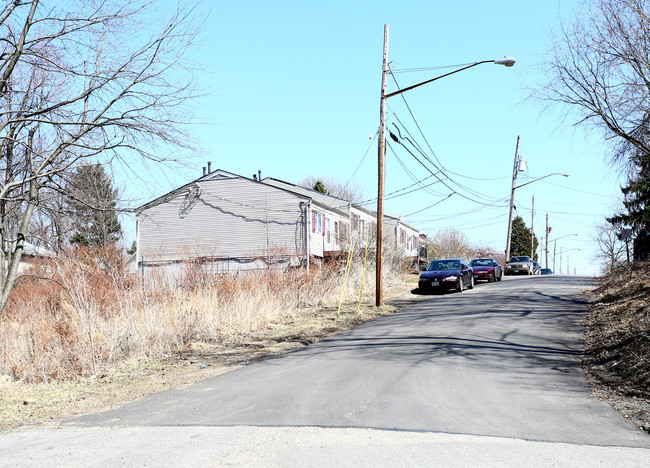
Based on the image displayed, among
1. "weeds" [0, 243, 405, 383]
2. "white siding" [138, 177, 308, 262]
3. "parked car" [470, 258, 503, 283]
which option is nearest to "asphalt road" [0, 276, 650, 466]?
"weeds" [0, 243, 405, 383]

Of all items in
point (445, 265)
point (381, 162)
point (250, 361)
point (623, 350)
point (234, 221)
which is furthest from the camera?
point (234, 221)

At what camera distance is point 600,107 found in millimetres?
15547

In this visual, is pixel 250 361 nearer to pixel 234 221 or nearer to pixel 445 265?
pixel 445 265

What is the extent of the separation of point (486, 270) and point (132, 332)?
27.9 metres

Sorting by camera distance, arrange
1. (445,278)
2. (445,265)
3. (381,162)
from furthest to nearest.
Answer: (445,265) → (445,278) → (381,162)

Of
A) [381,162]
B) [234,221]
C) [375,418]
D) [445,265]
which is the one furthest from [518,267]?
[375,418]

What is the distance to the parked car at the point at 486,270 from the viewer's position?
3678 cm

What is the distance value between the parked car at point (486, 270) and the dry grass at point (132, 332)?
16464mm

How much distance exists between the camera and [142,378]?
10891 mm

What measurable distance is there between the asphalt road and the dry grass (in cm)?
127

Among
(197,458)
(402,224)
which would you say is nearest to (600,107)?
(197,458)

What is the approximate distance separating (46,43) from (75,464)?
8.69m

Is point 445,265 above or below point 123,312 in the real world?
above

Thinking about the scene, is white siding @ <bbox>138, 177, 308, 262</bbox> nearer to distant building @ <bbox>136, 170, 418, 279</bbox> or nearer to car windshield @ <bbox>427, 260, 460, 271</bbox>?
distant building @ <bbox>136, 170, 418, 279</bbox>
